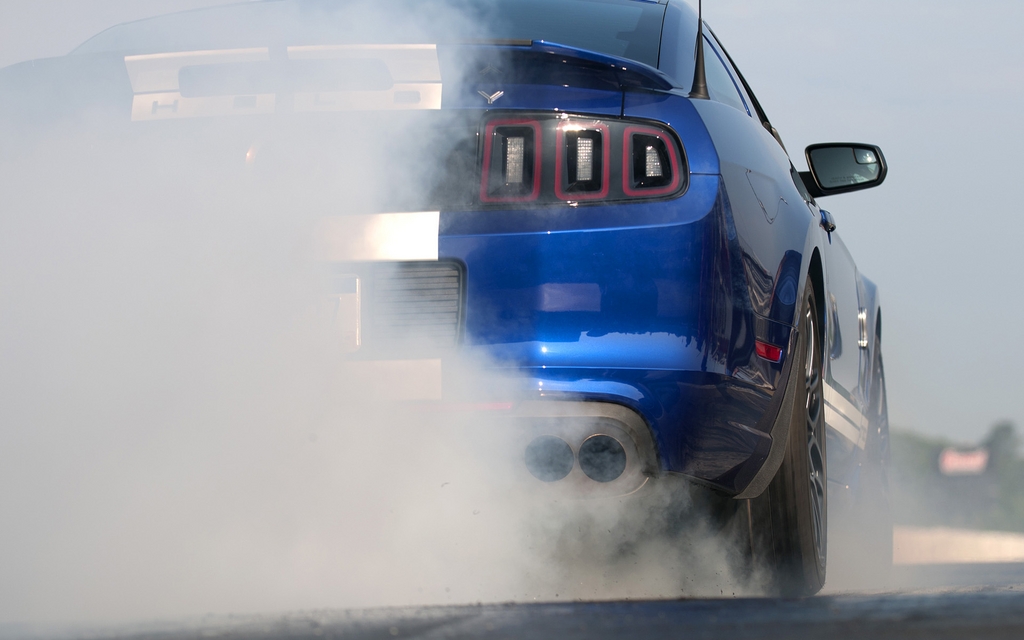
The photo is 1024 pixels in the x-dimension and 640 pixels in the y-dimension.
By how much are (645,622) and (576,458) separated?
500mm

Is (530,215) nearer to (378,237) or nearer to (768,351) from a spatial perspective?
(378,237)

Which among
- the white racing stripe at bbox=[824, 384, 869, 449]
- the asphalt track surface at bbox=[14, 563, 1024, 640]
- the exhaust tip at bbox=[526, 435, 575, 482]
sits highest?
the exhaust tip at bbox=[526, 435, 575, 482]

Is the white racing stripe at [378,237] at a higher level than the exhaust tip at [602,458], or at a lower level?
higher

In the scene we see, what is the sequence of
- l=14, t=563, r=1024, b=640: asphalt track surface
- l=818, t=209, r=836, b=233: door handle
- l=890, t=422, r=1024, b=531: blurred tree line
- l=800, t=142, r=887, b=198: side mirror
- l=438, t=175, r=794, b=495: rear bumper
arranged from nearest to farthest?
l=14, t=563, r=1024, b=640: asphalt track surface → l=438, t=175, r=794, b=495: rear bumper → l=818, t=209, r=836, b=233: door handle → l=800, t=142, r=887, b=198: side mirror → l=890, t=422, r=1024, b=531: blurred tree line

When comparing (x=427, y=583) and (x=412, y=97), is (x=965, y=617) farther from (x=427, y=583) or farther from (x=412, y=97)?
(x=412, y=97)

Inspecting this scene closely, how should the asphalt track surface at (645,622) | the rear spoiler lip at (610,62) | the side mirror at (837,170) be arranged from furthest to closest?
the side mirror at (837,170), the rear spoiler lip at (610,62), the asphalt track surface at (645,622)

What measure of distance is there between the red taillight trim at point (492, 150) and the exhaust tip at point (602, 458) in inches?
20.7

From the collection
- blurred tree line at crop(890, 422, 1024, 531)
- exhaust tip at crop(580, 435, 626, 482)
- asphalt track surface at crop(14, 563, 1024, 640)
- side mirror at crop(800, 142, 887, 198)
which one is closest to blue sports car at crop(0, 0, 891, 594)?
exhaust tip at crop(580, 435, 626, 482)

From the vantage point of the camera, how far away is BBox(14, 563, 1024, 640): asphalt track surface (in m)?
1.89

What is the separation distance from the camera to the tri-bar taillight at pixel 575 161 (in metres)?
2.46

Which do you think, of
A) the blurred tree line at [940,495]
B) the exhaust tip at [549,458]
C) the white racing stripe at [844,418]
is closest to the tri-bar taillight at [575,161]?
the exhaust tip at [549,458]

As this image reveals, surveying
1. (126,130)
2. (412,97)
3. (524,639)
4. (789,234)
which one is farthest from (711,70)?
(524,639)

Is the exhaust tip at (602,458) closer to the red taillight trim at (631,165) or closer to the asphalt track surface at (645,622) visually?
the asphalt track surface at (645,622)

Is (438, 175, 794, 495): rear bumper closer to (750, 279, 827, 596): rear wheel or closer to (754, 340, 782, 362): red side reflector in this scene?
(754, 340, 782, 362): red side reflector
